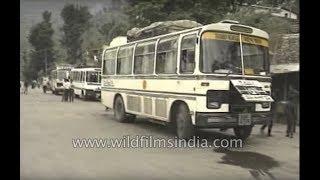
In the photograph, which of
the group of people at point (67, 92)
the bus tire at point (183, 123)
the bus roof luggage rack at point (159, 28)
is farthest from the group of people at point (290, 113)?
the group of people at point (67, 92)

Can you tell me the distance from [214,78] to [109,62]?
2724 millimetres

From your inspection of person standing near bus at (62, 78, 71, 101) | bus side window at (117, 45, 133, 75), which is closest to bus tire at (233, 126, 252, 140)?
bus side window at (117, 45, 133, 75)

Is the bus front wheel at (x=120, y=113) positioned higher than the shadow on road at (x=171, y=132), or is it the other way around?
the bus front wheel at (x=120, y=113)

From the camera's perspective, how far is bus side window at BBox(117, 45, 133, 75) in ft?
30.2

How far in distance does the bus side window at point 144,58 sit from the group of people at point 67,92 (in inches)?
52.8

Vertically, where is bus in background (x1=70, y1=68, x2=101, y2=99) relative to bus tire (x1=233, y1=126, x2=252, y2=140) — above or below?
above

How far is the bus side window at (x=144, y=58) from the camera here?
344 inches

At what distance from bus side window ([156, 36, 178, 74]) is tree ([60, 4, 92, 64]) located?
1.35m

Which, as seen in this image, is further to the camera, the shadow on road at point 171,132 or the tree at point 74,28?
the shadow on road at point 171,132

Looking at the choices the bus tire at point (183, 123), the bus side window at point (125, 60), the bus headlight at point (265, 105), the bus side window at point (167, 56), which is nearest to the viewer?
the bus headlight at point (265, 105)

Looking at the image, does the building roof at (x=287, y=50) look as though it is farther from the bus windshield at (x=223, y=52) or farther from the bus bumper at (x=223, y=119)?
the bus bumper at (x=223, y=119)

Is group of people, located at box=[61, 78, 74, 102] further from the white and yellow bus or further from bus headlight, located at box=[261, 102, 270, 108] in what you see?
bus headlight, located at box=[261, 102, 270, 108]
